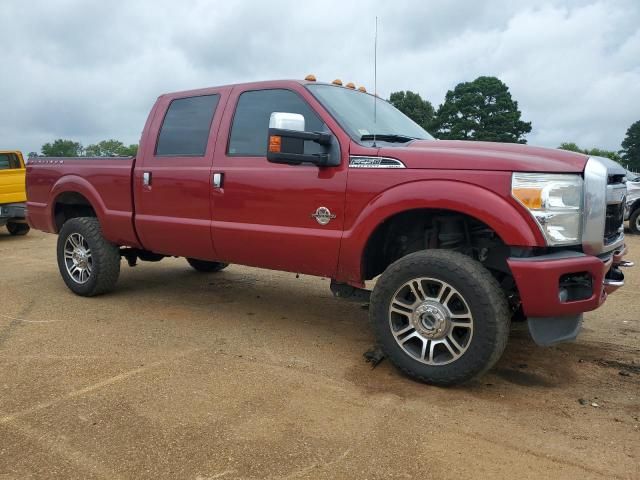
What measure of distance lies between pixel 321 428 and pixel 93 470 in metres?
1.09

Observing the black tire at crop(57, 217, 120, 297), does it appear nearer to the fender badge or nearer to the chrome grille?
the fender badge

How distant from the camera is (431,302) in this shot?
3.34 metres

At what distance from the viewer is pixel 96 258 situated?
5375 mm

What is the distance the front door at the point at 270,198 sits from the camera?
3803 millimetres

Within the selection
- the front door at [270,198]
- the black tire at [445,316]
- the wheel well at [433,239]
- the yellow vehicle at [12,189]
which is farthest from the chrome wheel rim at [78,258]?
the yellow vehicle at [12,189]

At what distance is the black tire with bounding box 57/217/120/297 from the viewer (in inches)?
212

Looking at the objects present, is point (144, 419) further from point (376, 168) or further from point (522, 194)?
point (522, 194)

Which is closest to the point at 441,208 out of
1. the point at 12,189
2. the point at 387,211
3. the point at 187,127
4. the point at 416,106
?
the point at 387,211

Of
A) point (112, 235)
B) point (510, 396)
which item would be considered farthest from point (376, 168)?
point (112, 235)

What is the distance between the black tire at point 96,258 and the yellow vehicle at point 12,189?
548 cm

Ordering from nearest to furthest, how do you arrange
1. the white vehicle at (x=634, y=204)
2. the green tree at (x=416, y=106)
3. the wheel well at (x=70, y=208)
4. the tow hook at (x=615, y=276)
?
the tow hook at (x=615, y=276)
the wheel well at (x=70, y=208)
the white vehicle at (x=634, y=204)
the green tree at (x=416, y=106)

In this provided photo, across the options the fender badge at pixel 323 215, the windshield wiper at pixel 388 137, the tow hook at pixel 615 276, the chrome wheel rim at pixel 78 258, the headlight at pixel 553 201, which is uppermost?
the windshield wiper at pixel 388 137

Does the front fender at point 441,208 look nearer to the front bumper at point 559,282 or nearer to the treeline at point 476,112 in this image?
the front bumper at point 559,282

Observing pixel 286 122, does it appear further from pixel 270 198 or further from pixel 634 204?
pixel 634 204
